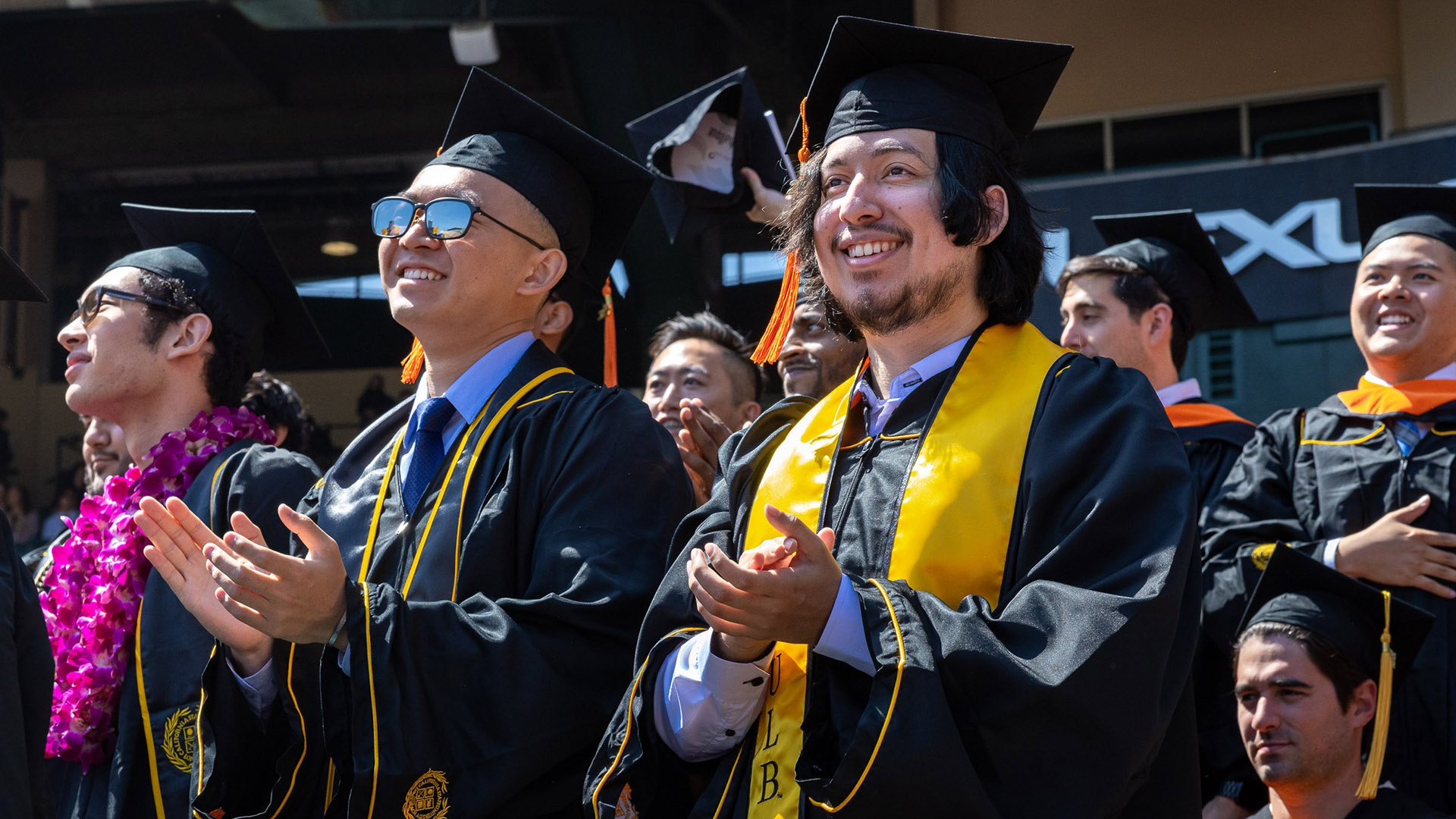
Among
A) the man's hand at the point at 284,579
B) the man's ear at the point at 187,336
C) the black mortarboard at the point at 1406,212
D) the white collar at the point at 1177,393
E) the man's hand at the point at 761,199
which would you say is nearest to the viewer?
the man's hand at the point at 284,579

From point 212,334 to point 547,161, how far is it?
1.30m

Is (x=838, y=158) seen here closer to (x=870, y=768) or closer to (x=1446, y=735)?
(x=870, y=768)

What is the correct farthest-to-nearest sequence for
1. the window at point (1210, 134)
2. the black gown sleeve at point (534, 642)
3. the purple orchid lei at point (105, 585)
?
the window at point (1210, 134) < the purple orchid lei at point (105, 585) < the black gown sleeve at point (534, 642)

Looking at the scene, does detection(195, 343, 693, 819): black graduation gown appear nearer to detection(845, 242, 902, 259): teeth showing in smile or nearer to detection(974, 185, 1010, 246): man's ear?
detection(845, 242, 902, 259): teeth showing in smile

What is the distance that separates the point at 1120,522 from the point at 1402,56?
767 cm

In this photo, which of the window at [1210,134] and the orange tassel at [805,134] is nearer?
the orange tassel at [805,134]

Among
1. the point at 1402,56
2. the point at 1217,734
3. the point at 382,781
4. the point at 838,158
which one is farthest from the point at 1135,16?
the point at 382,781

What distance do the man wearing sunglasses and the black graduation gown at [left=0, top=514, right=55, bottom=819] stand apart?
21.3 inches

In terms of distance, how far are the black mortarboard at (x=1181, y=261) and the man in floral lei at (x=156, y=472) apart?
2838 millimetres

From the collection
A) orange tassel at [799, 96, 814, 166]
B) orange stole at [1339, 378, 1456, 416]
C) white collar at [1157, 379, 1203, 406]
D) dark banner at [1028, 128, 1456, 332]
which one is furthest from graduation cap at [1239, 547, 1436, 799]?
dark banner at [1028, 128, 1456, 332]

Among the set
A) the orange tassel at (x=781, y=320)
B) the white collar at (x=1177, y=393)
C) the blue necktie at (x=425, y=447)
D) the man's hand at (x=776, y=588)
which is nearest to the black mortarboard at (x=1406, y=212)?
the white collar at (x=1177, y=393)

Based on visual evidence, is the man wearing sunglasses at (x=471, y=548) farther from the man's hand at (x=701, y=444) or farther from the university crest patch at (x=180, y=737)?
the man's hand at (x=701, y=444)

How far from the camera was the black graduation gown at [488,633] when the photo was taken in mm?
2557

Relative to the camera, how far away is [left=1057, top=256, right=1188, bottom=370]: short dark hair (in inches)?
195
